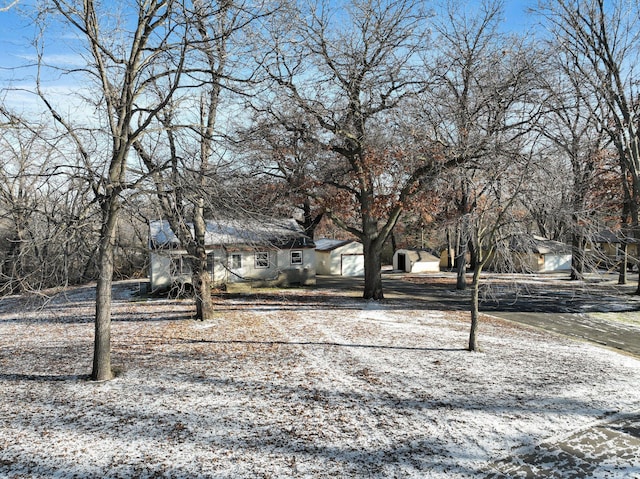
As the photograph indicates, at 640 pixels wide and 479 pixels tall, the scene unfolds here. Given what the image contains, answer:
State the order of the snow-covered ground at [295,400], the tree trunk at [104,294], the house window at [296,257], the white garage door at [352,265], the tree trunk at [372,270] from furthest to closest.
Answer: the white garage door at [352,265] < the house window at [296,257] < the tree trunk at [372,270] < the tree trunk at [104,294] < the snow-covered ground at [295,400]

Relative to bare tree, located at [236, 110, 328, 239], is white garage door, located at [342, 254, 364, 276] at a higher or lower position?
lower

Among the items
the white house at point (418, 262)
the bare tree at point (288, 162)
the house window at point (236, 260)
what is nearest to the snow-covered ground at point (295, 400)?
the bare tree at point (288, 162)

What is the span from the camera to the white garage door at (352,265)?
116ft

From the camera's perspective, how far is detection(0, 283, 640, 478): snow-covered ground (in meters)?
5.54

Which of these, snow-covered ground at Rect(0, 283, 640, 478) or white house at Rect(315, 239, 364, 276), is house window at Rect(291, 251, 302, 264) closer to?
white house at Rect(315, 239, 364, 276)

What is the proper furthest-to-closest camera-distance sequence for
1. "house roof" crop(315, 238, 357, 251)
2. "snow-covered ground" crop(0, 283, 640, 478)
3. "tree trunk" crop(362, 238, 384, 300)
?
"house roof" crop(315, 238, 357, 251) → "tree trunk" crop(362, 238, 384, 300) → "snow-covered ground" crop(0, 283, 640, 478)

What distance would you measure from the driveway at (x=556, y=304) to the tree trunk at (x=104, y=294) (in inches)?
327

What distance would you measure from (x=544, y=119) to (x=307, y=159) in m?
9.82

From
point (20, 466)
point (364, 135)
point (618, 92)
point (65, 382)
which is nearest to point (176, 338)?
point (65, 382)

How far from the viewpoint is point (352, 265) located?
35719 mm

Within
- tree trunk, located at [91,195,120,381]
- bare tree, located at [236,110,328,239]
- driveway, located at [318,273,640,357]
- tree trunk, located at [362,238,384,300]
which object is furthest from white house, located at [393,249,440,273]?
tree trunk, located at [91,195,120,381]

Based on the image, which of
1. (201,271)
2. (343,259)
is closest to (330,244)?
(343,259)

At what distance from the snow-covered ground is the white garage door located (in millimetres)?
22104

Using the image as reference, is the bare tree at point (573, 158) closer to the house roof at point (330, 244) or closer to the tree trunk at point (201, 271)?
the tree trunk at point (201, 271)
